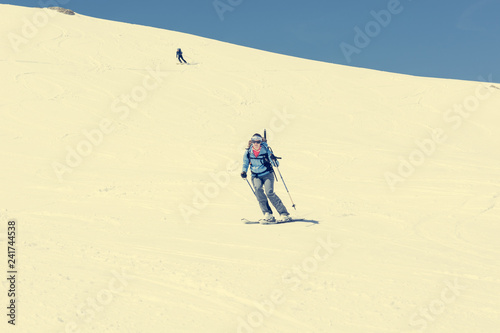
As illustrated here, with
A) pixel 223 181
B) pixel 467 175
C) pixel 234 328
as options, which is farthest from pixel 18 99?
pixel 234 328

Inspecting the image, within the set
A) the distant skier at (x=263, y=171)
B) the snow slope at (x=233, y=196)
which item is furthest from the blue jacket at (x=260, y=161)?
the snow slope at (x=233, y=196)

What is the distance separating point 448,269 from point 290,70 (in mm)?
23656

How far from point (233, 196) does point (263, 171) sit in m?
2.25

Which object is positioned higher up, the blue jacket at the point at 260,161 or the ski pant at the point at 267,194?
the blue jacket at the point at 260,161

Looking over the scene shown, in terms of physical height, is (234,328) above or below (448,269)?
below

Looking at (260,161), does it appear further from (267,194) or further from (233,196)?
(233,196)

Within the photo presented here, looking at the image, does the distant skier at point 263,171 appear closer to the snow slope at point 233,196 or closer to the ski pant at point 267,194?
the ski pant at point 267,194

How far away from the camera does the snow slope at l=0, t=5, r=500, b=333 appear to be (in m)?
4.49

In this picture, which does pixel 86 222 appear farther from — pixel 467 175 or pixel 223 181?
pixel 467 175

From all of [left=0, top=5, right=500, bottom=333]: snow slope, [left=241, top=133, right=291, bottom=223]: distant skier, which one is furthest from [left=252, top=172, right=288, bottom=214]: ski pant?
[left=0, top=5, right=500, bottom=333]: snow slope

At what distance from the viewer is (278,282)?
16.9 feet

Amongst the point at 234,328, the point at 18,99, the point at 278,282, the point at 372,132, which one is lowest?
the point at 234,328

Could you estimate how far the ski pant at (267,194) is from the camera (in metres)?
8.60

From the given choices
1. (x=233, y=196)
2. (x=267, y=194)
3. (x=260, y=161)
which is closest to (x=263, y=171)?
(x=260, y=161)
